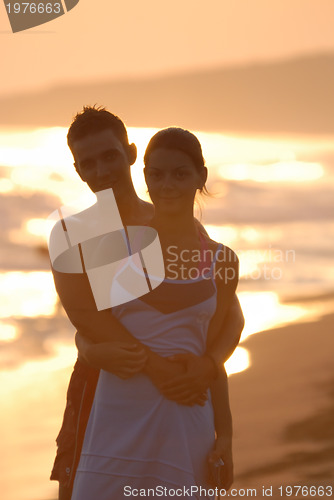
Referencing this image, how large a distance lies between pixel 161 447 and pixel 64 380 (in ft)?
35.6

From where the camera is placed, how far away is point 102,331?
4059 millimetres

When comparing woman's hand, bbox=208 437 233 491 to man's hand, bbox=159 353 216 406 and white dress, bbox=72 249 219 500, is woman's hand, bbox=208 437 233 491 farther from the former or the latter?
man's hand, bbox=159 353 216 406

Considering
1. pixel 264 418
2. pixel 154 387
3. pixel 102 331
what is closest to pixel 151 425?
pixel 154 387

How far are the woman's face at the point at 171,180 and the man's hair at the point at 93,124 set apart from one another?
54 cm

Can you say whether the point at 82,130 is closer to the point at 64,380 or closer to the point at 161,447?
the point at 161,447

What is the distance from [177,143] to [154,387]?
1.03 metres

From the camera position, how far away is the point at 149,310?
3982 mm

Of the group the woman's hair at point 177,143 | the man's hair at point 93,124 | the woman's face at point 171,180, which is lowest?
the woman's face at point 171,180

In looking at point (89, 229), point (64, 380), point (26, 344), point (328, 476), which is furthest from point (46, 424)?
point (89, 229)

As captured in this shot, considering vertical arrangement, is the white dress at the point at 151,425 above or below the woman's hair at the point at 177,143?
below

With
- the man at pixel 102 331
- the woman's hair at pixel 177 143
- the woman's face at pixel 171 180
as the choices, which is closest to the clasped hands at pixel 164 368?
the man at pixel 102 331

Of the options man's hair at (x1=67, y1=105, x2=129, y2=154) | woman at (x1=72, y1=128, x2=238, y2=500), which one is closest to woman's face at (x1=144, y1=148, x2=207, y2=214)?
woman at (x1=72, y1=128, x2=238, y2=500)

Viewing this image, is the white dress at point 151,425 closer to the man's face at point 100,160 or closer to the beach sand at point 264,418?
the man's face at point 100,160

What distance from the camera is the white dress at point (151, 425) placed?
3982 millimetres
